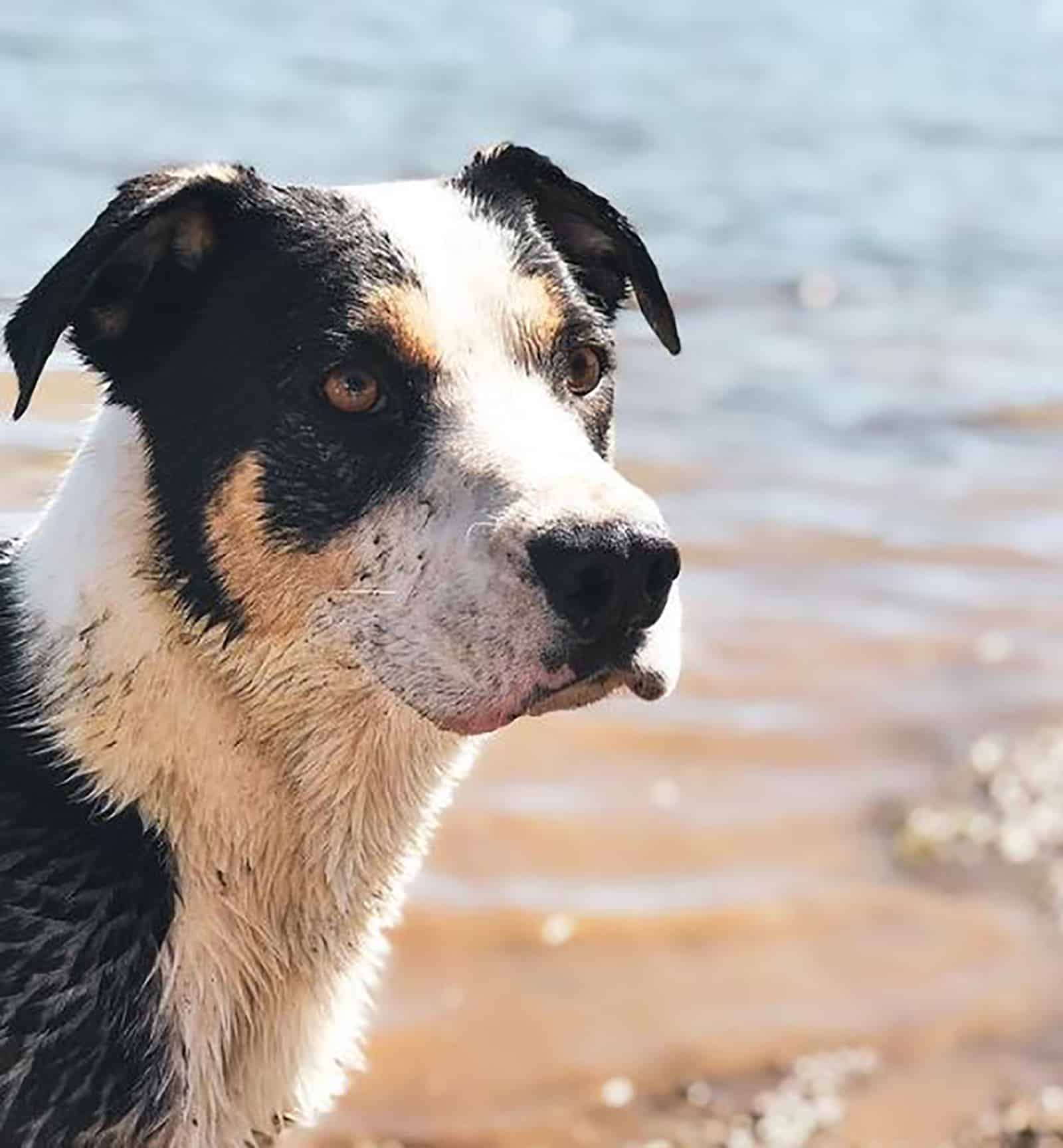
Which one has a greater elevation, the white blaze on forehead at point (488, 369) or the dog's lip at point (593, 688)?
the white blaze on forehead at point (488, 369)

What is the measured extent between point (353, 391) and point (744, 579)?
378 centimetres

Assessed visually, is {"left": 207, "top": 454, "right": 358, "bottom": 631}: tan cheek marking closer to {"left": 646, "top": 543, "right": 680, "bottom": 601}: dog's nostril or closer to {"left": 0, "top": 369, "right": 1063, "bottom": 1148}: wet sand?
{"left": 646, "top": 543, "right": 680, "bottom": 601}: dog's nostril

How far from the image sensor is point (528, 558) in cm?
277

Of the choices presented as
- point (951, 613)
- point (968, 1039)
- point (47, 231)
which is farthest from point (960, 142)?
point (968, 1039)

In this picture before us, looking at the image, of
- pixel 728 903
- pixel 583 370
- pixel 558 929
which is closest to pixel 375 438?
pixel 583 370

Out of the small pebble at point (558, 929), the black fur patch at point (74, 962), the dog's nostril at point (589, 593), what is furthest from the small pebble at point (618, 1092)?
the dog's nostril at point (589, 593)

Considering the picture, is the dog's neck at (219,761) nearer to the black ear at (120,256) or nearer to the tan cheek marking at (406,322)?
the black ear at (120,256)

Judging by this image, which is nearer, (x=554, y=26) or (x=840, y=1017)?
(x=840, y=1017)

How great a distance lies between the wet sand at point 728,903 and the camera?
430cm

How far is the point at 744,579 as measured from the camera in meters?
6.71

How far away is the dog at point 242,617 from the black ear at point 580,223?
281mm

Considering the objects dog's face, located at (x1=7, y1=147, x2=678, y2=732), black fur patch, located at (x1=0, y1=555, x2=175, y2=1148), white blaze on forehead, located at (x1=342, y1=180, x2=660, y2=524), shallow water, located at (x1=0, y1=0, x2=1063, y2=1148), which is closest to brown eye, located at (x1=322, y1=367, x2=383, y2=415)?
dog's face, located at (x1=7, y1=147, x2=678, y2=732)

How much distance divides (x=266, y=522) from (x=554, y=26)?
18.1 m

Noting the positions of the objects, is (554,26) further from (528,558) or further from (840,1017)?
(528,558)
